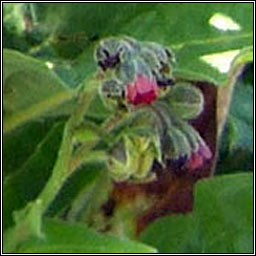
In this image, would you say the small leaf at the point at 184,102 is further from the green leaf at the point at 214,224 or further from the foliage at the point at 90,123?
the green leaf at the point at 214,224

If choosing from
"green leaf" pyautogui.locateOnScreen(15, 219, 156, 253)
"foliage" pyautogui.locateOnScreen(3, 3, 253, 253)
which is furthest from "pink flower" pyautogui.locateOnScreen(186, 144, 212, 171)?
"green leaf" pyautogui.locateOnScreen(15, 219, 156, 253)

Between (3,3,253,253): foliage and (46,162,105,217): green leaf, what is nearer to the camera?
(3,3,253,253): foliage

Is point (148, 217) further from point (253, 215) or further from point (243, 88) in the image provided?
point (243, 88)

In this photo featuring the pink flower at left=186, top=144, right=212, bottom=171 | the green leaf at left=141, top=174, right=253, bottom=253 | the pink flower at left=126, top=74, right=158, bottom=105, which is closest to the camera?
the pink flower at left=126, top=74, right=158, bottom=105

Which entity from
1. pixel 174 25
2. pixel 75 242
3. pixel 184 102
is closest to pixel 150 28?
pixel 174 25

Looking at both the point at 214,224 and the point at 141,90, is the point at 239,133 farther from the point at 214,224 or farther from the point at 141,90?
the point at 141,90

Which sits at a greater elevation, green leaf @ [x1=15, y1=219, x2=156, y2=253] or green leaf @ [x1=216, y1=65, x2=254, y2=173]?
green leaf @ [x1=216, y1=65, x2=254, y2=173]

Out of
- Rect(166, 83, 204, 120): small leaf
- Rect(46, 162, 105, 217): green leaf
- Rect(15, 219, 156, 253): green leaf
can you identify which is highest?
Rect(166, 83, 204, 120): small leaf

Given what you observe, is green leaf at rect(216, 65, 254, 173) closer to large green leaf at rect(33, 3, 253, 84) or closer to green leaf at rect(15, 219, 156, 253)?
large green leaf at rect(33, 3, 253, 84)
